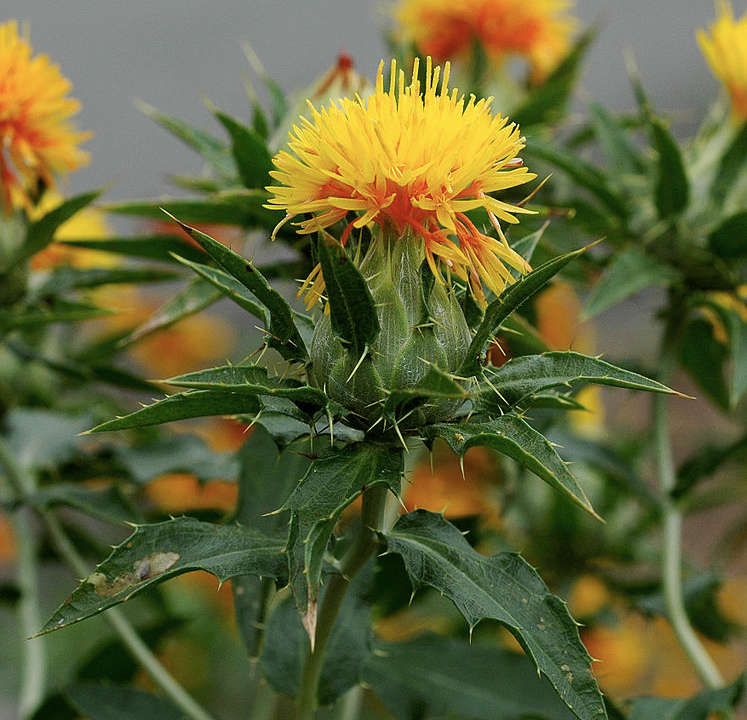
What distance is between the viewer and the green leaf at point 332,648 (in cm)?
89

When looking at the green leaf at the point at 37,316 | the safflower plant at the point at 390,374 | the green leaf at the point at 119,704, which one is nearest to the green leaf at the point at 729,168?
the safflower plant at the point at 390,374

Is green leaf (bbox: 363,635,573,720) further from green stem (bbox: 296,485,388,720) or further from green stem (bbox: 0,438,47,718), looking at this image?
green stem (bbox: 0,438,47,718)

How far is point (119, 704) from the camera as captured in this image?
3.16ft

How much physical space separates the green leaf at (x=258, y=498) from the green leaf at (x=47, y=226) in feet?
1.04

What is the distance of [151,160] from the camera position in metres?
3.78

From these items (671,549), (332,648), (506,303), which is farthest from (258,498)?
(671,549)

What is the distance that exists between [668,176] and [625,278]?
0.45ft

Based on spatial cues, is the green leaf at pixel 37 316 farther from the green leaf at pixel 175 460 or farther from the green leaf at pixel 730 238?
the green leaf at pixel 730 238

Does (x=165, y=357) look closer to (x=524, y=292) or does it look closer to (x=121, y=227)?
(x=121, y=227)

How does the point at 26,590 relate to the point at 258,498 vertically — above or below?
below

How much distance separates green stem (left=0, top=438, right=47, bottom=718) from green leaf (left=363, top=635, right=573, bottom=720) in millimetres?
437

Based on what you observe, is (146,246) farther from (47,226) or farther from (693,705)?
(693,705)

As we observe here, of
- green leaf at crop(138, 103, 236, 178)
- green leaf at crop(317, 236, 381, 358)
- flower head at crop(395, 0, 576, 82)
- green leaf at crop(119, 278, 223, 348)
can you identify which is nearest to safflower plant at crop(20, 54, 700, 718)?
green leaf at crop(317, 236, 381, 358)

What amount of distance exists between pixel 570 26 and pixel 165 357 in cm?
117
